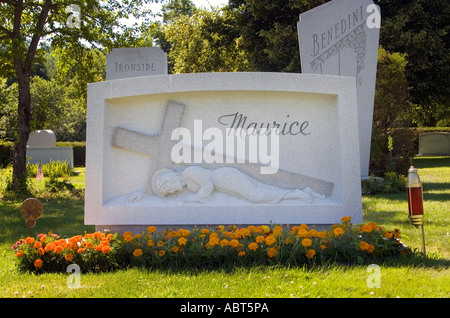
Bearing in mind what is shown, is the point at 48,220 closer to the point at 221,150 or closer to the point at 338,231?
the point at 221,150

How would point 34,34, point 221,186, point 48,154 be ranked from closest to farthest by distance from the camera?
point 221,186
point 34,34
point 48,154

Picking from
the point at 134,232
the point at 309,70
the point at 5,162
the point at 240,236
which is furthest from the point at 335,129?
the point at 5,162

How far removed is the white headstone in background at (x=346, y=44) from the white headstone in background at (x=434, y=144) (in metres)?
16.5

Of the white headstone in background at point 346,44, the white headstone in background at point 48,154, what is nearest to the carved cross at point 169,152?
the white headstone in background at point 346,44

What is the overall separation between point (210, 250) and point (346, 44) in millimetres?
7155

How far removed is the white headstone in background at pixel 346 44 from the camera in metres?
10.2

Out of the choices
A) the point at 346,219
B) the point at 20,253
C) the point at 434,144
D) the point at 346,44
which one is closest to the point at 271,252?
the point at 346,219

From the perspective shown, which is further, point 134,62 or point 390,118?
point 134,62

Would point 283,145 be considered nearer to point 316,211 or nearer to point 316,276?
point 316,211

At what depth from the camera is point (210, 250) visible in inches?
183

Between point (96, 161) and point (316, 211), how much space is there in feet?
8.03

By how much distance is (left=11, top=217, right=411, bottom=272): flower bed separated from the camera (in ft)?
15.1

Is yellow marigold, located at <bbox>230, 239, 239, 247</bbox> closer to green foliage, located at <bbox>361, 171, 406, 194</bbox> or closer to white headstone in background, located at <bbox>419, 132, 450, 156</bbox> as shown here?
green foliage, located at <bbox>361, 171, 406, 194</bbox>

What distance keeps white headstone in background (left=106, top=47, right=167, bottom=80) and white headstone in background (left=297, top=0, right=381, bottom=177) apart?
4312 millimetres
